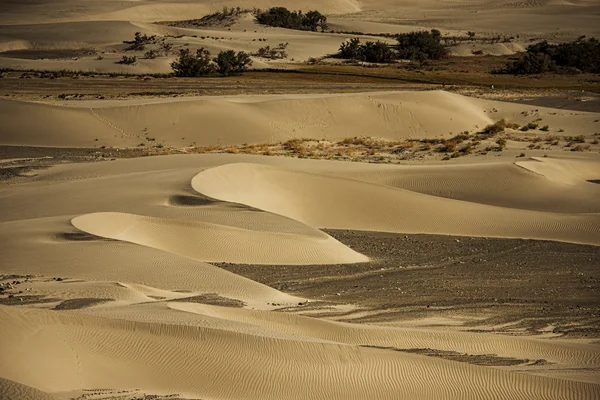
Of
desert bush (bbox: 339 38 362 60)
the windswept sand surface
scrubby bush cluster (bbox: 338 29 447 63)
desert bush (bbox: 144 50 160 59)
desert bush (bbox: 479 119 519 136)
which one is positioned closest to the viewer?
the windswept sand surface

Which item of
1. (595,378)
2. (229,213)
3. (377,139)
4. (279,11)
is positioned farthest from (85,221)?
(279,11)

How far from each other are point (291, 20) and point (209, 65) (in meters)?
27.5

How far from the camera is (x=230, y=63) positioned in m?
45.7

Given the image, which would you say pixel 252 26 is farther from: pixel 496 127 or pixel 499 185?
pixel 499 185

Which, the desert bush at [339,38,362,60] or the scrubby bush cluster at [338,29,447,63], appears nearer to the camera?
the scrubby bush cluster at [338,29,447,63]

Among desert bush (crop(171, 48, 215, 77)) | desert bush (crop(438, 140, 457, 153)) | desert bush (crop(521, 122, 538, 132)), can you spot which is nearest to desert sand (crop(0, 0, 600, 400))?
desert bush (crop(521, 122, 538, 132))

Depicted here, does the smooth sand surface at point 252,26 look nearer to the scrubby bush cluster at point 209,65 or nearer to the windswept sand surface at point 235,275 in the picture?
the scrubby bush cluster at point 209,65

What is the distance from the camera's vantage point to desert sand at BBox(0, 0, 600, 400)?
7.88 m

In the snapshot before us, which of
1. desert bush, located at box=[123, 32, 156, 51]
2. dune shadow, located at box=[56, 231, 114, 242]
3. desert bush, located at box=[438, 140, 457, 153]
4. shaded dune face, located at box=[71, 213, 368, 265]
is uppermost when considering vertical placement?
desert bush, located at box=[123, 32, 156, 51]

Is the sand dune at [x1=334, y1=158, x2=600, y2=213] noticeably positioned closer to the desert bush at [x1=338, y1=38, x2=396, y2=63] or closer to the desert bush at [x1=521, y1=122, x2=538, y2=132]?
the desert bush at [x1=521, y1=122, x2=538, y2=132]

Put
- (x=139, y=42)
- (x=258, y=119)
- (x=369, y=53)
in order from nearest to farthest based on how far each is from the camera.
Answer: (x=258, y=119), (x=369, y=53), (x=139, y=42)

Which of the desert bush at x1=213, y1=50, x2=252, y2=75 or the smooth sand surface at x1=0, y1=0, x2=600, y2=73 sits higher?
the smooth sand surface at x1=0, y1=0, x2=600, y2=73

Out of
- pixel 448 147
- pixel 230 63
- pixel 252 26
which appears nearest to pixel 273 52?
pixel 230 63

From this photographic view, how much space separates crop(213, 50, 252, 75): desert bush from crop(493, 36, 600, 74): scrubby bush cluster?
12.5 meters
